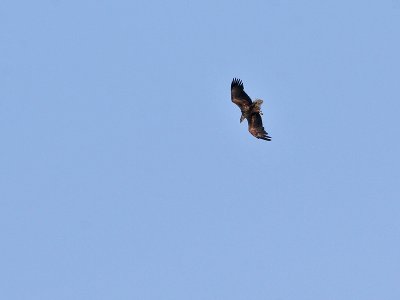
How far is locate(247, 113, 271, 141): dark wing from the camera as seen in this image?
53.8 metres

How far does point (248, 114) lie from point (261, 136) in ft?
5.46

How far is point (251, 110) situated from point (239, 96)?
1595 millimetres

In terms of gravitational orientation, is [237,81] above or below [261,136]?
above

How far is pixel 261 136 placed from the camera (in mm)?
54000

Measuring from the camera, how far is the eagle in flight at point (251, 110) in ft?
176

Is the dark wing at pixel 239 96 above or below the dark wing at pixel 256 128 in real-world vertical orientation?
above

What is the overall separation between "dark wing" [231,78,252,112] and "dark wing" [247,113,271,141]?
81 cm

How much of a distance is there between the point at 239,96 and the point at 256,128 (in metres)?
2.52

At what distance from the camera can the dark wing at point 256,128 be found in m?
53.8

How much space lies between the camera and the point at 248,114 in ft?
177

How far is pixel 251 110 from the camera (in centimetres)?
5378

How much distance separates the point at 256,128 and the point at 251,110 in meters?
1.23

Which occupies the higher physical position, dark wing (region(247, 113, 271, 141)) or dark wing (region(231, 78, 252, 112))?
dark wing (region(231, 78, 252, 112))

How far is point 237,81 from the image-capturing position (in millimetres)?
55344
